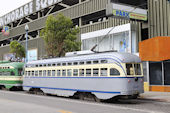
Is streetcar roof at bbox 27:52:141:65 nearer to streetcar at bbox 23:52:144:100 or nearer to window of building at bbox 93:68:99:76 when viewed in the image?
streetcar at bbox 23:52:144:100

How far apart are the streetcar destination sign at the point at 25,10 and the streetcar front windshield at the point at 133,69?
25892mm

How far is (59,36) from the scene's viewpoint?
2769 centimetres

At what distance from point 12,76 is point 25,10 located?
23859 mm

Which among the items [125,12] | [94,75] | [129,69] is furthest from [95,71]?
[125,12]

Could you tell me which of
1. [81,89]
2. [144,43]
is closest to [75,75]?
[81,89]

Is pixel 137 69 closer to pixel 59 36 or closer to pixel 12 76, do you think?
pixel 59 36

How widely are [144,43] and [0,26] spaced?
42.8m

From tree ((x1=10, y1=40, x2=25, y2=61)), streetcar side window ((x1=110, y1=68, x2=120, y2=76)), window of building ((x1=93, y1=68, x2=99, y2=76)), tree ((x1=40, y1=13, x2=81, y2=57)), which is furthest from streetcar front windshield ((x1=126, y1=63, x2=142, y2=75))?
tree ((x1=10, y1=40, x2=25, y2=61))

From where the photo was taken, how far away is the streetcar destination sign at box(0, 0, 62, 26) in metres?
42.9

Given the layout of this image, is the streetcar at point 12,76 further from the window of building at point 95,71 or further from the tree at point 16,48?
the window of building at point 95,71

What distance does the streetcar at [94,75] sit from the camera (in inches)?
609

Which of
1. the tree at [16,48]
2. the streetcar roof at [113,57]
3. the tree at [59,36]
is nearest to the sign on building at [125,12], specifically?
the tree at [59,36]

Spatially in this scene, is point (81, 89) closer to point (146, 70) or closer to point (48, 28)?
point (146, 70)

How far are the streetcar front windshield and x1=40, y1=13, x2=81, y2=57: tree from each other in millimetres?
12201
